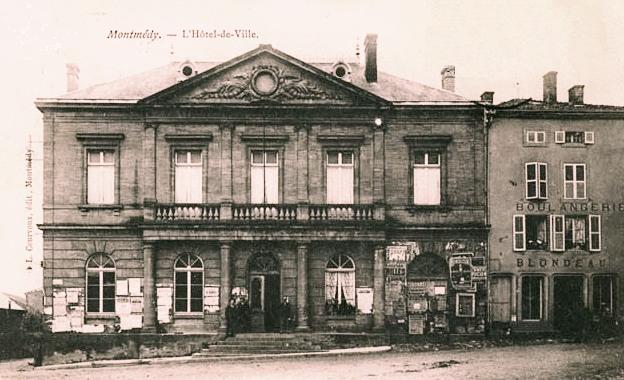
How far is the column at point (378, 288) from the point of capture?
27.1 metres

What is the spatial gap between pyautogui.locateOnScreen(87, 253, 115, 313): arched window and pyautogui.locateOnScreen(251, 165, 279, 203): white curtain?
587cm

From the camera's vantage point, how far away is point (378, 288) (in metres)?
27.2

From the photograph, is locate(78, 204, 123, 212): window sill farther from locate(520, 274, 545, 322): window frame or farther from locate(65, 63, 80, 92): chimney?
locate(520, 274, 545, 322): window frame

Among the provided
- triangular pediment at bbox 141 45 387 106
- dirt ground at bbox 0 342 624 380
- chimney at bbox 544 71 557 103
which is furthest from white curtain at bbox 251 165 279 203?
chimney at bbox 544 71 557 103

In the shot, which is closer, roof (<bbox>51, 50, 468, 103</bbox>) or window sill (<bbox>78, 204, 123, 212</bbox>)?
window sill (<bbox>78, 204, 123, 212</bbox>)

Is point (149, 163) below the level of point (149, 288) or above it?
above

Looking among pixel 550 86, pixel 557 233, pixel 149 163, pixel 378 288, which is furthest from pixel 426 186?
pixel 149 163

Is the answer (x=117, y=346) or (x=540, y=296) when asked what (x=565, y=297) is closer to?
(x=540, y=296)

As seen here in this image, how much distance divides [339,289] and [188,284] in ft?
18.0

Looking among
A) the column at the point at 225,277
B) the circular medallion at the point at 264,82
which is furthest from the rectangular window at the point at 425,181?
the column at the point at 225,277

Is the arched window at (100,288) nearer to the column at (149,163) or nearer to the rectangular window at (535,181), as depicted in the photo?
the column at (149,163)

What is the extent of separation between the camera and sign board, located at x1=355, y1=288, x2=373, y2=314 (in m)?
27.3

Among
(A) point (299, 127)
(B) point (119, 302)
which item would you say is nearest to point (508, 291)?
(A) point (299, 127)

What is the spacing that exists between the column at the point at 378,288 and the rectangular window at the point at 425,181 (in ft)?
8.33
